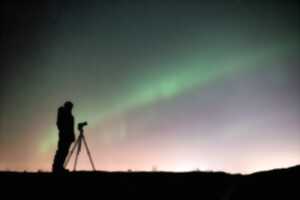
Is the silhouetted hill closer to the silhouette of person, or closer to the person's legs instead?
the person's legs

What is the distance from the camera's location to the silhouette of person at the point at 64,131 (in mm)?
13564

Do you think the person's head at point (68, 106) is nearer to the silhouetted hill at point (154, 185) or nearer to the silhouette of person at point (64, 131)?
the silhouette of person at point (64, 131)

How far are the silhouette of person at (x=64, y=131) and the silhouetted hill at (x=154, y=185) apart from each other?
157 cm

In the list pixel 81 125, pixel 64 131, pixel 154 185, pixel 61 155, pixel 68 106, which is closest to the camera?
pixel 154 185

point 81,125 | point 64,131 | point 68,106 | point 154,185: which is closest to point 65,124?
point 64,131

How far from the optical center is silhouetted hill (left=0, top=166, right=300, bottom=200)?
11.1 m

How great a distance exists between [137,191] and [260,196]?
152 inches

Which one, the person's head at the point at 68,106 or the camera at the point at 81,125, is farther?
the camera at the point at 81,125

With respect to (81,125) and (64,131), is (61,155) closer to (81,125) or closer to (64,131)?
(64,131)

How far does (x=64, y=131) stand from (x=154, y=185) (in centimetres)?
429

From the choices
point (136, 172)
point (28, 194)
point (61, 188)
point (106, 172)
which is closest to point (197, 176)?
point (136, 172)

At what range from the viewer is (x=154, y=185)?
471 inches

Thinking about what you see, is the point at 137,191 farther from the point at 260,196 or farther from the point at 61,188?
the point at 260,196

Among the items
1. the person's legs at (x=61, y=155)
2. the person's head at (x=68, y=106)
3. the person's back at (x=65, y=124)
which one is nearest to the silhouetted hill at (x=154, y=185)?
the person's legs at (x=61, y=155)
